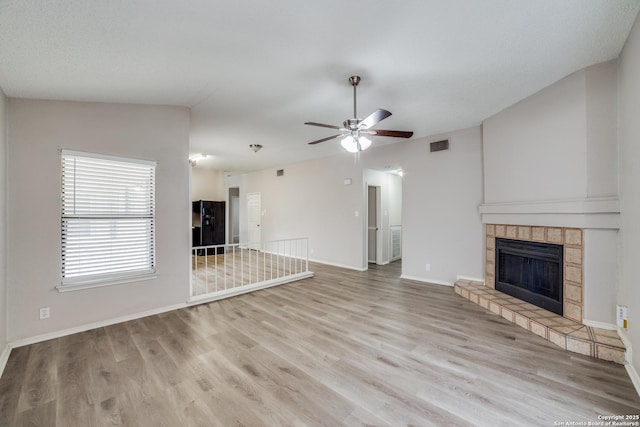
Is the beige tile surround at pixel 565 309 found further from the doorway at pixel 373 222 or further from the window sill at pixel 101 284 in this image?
the window sill at pixel 101 284

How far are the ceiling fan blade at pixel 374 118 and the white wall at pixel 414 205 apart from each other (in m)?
2.57

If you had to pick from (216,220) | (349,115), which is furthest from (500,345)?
(216,220)

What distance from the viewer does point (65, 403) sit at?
5.85 feet

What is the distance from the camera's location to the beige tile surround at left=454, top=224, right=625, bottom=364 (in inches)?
91.8

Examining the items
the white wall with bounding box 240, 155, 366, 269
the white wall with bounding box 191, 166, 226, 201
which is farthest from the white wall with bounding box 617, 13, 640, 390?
the white wall with bounding box 191, 166, 226, 201

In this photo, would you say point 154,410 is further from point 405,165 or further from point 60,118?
point 405,165

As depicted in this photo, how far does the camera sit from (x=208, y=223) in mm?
8141

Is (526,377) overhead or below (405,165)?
below

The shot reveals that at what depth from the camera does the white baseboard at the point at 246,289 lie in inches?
146

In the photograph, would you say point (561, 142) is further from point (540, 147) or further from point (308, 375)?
point (308, 375)

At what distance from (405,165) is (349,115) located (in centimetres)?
189

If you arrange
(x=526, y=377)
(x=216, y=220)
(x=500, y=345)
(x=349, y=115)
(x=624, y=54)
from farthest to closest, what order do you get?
(x=216, y=220), (x=349, y=115), (x=500, y=345), (x=624, y=54), (x=526, y=377)

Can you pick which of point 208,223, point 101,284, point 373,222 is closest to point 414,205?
point 373,222

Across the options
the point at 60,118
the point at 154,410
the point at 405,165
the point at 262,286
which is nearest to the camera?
the point at 154,410
